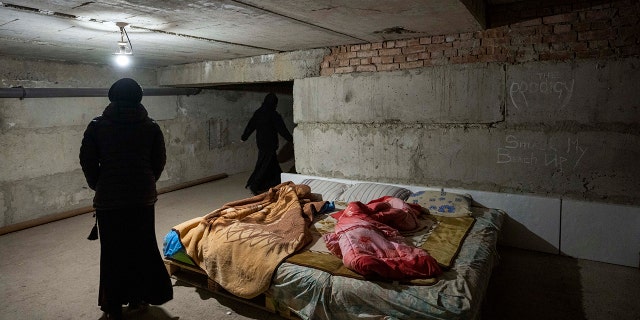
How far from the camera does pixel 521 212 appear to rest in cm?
398

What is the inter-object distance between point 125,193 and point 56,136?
13.3 feet

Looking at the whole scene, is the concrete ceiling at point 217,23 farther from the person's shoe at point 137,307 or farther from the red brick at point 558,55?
the person's shoe at point 137,307

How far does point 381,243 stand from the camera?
286 cm

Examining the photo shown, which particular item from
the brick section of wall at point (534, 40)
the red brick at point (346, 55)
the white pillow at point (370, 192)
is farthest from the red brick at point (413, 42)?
the white pillow at point (370, 192)

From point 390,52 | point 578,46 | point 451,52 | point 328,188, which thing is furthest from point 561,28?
Result: point 328,188

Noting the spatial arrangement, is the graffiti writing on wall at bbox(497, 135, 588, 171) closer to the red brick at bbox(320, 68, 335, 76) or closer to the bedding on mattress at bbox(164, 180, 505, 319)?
the bedding on mattress at bbox(164, 180, 505, 319)

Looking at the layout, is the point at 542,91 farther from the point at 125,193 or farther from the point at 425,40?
the point at 125,193

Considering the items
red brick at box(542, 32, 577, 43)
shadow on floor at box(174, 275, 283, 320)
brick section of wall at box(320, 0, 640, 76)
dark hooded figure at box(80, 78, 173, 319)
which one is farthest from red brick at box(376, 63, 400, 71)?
shadow on floor at box(174, 275, 283, 320)

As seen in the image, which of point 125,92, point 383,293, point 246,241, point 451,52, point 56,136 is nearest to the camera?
point 383,293

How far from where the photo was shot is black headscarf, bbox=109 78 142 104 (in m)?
2.66

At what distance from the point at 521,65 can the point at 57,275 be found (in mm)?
5177

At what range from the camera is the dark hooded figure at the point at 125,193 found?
8.75ft

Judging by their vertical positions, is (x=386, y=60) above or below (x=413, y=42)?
below

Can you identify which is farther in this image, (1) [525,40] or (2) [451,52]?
(2) [451,52]
